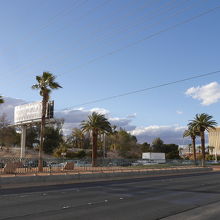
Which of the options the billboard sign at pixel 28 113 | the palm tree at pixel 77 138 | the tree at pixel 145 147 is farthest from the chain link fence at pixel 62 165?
the palm tree at pixel 77 138

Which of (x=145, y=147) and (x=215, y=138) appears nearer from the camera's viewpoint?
(x=145, y=147)

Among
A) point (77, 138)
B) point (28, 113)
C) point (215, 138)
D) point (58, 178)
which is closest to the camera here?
point (58, 178)

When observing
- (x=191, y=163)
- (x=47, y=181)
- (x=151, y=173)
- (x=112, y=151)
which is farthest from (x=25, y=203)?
(x=112, y=151)

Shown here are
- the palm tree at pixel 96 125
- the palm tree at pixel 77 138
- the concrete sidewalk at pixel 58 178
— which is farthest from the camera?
the palm tree at pixel 77 138

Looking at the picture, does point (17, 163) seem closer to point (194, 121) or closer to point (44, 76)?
point (44, 76)

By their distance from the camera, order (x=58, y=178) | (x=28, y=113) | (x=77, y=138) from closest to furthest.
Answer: (x=58, y=178), (x=28, y=113), (x=77, y=138)

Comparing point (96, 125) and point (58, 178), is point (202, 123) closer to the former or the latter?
point (96, 125)

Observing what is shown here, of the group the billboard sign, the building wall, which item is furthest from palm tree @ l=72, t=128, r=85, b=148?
the building wall

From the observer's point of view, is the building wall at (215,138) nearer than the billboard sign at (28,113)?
No

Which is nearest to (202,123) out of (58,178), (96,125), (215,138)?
(96,125)

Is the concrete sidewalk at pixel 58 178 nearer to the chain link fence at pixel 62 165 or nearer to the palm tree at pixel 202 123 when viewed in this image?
the chain link fence at pixel 62 165

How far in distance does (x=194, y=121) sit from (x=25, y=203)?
56.8 m

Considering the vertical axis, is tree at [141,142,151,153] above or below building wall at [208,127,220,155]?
below

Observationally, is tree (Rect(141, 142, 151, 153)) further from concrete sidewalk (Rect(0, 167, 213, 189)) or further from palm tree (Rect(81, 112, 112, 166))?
concrete sidewalk (Rect(0, 167, 213, 189))
